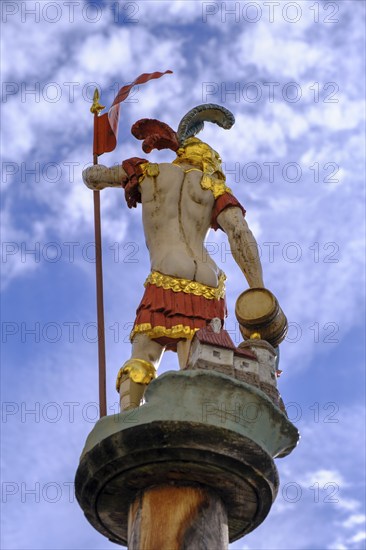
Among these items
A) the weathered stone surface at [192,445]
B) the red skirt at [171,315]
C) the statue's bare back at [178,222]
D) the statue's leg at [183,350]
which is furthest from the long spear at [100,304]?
the weathered stone surface at [192,445]

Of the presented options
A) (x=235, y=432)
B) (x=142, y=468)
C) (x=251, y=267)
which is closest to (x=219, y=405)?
(x=235, y=432)

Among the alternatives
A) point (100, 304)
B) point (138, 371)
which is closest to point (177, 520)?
point (138, 371)

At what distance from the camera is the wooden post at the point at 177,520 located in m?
5.75

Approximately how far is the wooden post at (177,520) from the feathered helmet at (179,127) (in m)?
3.56

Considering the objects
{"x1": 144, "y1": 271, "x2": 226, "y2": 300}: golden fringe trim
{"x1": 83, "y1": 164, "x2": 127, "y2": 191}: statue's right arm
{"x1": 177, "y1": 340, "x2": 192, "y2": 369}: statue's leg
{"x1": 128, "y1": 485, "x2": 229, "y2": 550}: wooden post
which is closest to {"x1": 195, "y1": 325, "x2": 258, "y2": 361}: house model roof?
{"x1": 177, "y1": 340, "x2": 192, "y2": 369}: statue's leg

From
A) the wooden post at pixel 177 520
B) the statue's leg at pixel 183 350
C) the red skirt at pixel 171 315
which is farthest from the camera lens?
the red skirt at pixel 171 315

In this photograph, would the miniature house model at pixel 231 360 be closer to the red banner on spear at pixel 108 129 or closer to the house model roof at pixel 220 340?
the house model roof at pixel 220 340

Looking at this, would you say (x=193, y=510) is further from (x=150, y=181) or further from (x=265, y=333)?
(x=150, y=181)

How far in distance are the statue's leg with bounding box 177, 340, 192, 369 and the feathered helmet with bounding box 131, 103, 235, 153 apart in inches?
85.4

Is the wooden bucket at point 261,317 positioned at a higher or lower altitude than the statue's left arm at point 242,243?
lower

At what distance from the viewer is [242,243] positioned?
7.76 meters

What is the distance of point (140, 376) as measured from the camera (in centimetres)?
690

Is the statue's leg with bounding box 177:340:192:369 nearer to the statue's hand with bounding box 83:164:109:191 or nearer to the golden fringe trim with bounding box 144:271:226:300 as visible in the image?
the golden fringe trim with bounding box 144:271:226:300

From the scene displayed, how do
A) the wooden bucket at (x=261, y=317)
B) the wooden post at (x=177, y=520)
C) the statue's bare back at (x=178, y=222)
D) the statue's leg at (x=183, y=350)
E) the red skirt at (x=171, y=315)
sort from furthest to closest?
the statue's bare back at (x=178, y=222) → the red skirt at (x=171, y=315) → the statue's leg at (x=183, y=350) → the wooden bucket at (x=261, y=317) → the wooden post at (x=177, y=520)
